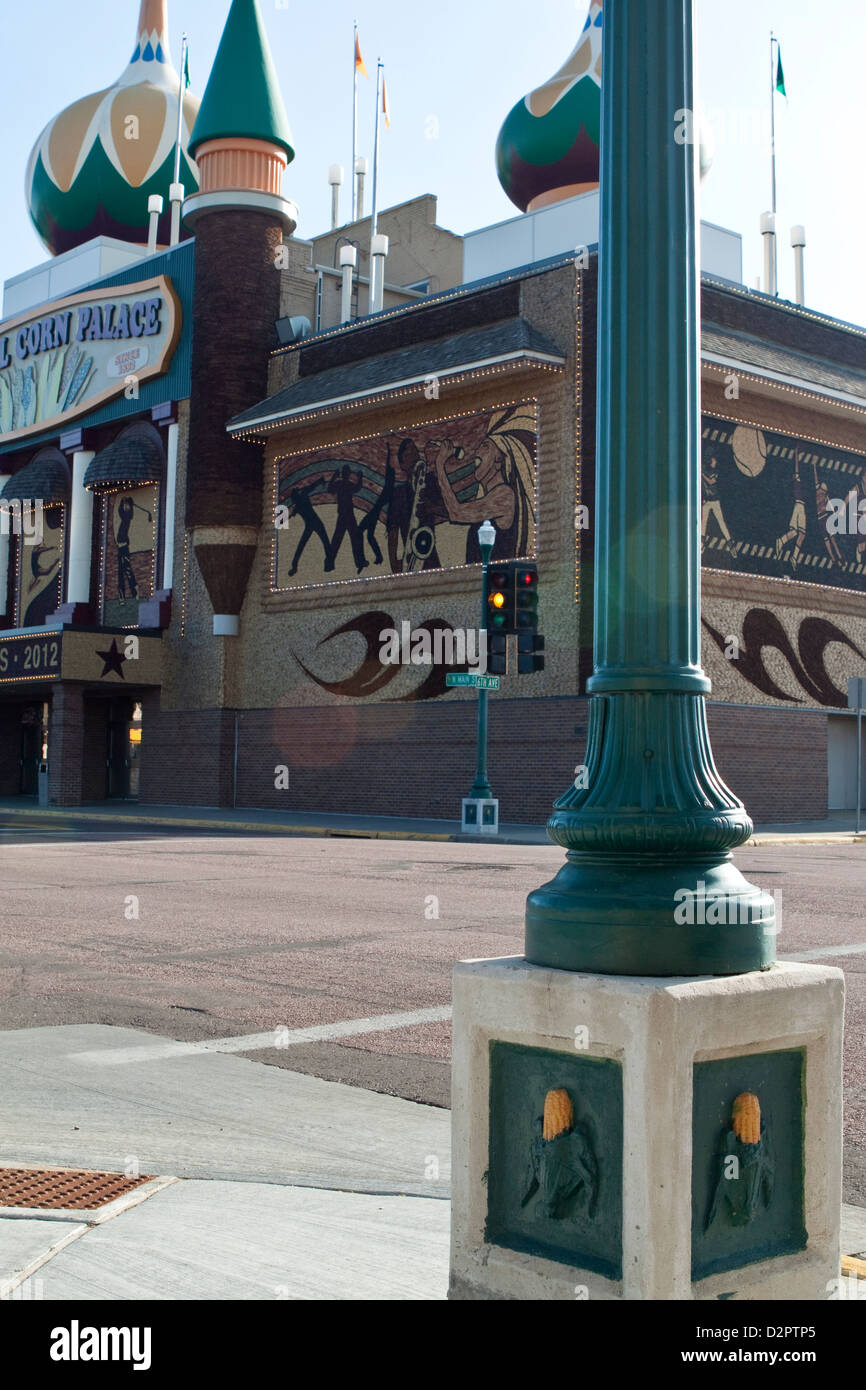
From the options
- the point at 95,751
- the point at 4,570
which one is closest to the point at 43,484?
the point at 4,570

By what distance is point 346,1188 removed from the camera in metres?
4.91

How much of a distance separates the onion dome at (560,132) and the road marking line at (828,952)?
29610 mm

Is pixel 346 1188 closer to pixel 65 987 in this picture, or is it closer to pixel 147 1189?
pixel 147 1189

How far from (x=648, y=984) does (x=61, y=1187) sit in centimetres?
257

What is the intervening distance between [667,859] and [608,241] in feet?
5.32

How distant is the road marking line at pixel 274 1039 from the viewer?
7.15m

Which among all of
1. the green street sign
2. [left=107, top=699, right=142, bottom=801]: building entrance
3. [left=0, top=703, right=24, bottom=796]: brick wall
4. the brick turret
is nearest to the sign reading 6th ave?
[left=107, top=699, right=142, bottom=801]: building entrance

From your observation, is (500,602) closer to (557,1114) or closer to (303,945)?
(303,945)

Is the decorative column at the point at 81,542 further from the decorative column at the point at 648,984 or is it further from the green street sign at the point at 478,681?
the decorative column at the point at 648,984

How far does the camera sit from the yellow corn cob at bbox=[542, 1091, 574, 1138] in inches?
133

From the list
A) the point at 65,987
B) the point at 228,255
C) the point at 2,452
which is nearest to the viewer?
the point at 65,987

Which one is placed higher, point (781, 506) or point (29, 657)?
point (781, 506)

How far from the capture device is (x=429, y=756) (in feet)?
105
